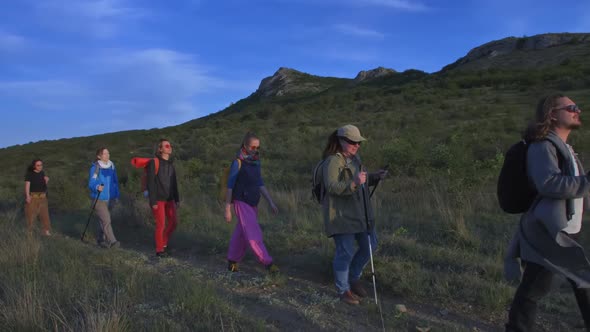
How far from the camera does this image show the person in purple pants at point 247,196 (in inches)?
220

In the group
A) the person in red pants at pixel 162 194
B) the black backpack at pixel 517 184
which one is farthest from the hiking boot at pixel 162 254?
the black backpack at pixel 517 184

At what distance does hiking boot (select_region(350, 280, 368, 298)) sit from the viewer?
4.54 m

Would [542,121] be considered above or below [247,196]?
above

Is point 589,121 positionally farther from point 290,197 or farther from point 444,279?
point 444,279

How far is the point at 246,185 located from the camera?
5648mm

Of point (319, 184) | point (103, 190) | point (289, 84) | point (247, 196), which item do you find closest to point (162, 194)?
point (103, 190)

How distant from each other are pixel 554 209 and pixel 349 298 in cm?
210

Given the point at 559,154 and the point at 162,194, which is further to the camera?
the point at 162,194

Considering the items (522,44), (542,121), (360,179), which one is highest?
(522,44)

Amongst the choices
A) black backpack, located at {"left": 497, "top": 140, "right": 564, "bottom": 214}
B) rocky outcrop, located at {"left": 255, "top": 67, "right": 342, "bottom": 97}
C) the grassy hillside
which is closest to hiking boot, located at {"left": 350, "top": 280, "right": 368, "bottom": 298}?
the grassy hillside

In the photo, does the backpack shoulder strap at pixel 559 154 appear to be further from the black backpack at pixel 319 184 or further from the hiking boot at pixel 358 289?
the hiking boot at pixel 358 289

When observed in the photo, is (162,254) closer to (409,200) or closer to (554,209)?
(409,200)

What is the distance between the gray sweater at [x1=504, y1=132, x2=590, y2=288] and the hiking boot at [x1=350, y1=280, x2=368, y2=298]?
1.96 m

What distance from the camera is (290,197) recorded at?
32.2 feet
